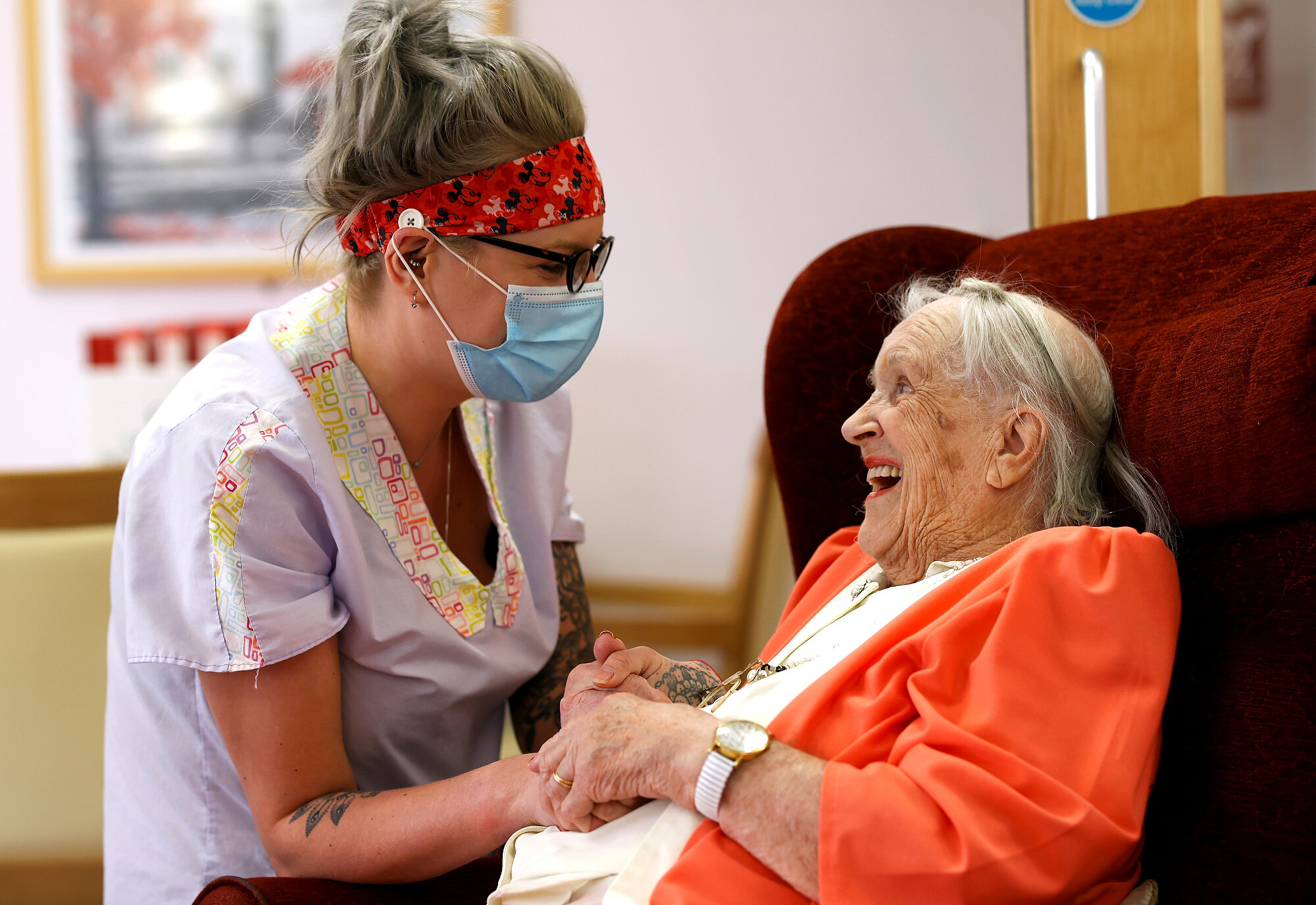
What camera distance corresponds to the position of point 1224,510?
115 centimetres

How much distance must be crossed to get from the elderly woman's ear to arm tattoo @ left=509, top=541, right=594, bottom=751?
703 mm

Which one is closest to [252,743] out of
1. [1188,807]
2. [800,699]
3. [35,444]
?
[800,699]

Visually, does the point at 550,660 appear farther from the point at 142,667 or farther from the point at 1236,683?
the point at 1236,683

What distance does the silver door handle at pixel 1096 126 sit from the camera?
1869mm

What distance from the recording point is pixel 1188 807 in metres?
1.09

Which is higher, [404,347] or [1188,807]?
[404,347]

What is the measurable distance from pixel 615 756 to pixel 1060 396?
67 cm

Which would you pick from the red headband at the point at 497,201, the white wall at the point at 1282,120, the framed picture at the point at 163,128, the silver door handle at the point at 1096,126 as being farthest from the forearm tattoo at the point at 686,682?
the framed picture at the point at 163,128

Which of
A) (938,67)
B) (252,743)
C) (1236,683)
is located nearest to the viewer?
(1236,683)

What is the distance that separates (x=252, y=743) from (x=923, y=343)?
95cm

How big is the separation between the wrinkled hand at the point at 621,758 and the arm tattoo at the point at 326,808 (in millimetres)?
265

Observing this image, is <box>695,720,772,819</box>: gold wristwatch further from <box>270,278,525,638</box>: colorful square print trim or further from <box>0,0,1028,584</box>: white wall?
<box>0,0,1028,584</box>: white wall

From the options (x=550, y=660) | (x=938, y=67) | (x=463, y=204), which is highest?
(x=938, y=67)

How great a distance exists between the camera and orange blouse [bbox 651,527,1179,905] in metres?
0.94
